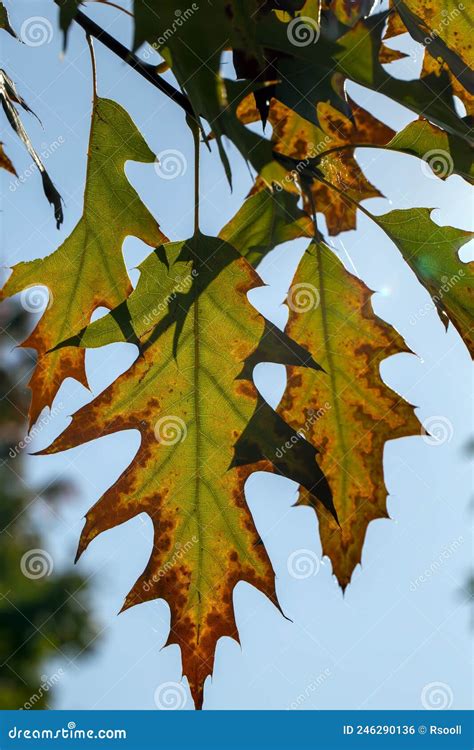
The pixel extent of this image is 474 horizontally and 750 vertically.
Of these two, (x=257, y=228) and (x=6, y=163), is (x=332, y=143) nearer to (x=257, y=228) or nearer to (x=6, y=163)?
(x=257, y=228)

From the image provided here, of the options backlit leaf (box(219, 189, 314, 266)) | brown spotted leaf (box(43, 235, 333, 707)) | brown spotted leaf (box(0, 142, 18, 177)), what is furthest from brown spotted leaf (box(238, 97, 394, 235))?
brown spotted leaf (box(0, 142, 18, 177))

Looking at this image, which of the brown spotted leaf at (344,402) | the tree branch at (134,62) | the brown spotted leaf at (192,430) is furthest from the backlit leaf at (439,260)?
the tree branch at (134,62)

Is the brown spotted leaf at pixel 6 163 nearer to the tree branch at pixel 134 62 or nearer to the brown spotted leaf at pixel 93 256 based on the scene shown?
the brown spotted leaf at pixel 93 256

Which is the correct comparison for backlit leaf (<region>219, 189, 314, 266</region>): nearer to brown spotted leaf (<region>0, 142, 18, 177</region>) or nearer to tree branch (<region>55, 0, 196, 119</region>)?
tree branch (<region>55, 0, 196, 119</region>)

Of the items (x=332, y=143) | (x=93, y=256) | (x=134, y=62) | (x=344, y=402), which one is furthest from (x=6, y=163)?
(x=344, y=402)

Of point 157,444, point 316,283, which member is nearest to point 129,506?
point 157,444

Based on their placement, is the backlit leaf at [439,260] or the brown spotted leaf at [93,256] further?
the brown spotted leaf at [93,256]

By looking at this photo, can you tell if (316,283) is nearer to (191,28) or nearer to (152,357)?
(152,357)
